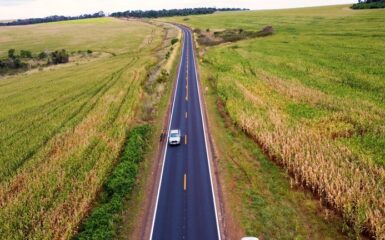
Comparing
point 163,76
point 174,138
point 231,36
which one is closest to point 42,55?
point 163,76

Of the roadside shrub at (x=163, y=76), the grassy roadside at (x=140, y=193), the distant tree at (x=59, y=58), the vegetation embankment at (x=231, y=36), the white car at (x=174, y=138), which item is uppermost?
the vegetation embankment at (x=231, y=36)

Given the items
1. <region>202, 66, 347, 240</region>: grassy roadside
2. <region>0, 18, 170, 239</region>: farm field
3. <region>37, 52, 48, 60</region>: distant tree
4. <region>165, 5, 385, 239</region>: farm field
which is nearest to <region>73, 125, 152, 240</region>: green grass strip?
<region>0, 18, 170, 239</region>: farm field

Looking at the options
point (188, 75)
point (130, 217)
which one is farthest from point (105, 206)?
point (188, 75)

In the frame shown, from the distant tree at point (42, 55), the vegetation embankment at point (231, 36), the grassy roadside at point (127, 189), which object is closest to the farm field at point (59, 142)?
the grassy roadside at point (127, 189)

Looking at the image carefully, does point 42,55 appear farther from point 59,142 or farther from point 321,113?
point 321,113

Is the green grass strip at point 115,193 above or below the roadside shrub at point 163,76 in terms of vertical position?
below

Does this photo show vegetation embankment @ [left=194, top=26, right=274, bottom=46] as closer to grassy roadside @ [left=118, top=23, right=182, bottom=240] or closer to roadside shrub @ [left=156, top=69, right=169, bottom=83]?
roadside shrub @ [left=156, top=69, right=169, bottom=83]

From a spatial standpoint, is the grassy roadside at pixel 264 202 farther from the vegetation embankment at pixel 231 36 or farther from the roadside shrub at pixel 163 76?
the vegetation embankment at pixel 231 36
